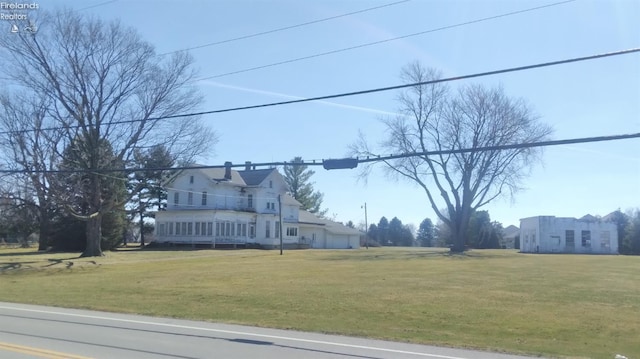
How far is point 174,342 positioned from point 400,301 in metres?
8.88

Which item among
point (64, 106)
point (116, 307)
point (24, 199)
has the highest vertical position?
point (64, 106)

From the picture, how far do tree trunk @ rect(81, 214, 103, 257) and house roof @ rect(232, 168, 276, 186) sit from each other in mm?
25455

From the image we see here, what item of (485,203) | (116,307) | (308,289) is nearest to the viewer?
(116,307)

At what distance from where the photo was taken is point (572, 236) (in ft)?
231

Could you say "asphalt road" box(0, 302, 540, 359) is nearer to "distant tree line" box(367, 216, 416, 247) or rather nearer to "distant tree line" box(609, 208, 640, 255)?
"distant tree line" box(609, 208, 640, 255)

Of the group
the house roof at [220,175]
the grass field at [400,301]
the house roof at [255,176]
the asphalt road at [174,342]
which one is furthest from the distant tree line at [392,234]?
the asphalt road at [174,342]

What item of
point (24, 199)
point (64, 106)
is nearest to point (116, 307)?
point (64, 106)

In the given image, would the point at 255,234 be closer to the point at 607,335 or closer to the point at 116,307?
the point at 116,307

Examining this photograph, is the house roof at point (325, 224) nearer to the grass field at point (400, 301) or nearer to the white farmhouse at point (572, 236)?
the white farmhouse at point (572, 236)

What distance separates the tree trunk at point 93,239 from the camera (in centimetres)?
4398

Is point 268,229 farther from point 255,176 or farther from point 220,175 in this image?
point 220,175

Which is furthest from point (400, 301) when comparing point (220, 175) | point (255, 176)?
point (255, 176)

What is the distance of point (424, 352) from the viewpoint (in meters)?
11.2

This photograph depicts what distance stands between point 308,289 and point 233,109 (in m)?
9.01
